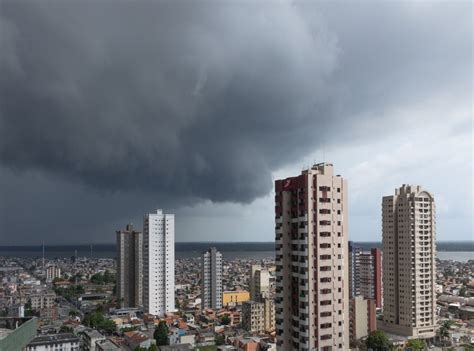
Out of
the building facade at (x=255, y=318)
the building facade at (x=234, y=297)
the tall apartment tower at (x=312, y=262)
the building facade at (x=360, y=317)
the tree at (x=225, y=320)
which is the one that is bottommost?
the building facade at (x=234, y=297)

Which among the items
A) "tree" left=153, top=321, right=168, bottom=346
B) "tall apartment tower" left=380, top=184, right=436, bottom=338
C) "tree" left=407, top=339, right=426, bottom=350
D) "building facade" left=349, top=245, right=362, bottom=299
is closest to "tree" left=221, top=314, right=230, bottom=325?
"tree" left=153, top=321, right=168, bottom=346

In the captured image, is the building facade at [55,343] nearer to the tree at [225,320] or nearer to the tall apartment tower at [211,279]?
the tree at [225,320]

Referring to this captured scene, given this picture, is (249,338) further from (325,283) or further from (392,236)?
(325,283)

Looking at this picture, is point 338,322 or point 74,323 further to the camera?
point 74,323

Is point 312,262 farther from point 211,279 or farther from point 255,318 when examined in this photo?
point 211,279

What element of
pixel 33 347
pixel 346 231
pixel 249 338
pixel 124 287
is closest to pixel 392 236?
pixel 249 338

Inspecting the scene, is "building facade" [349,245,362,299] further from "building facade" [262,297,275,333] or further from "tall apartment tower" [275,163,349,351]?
"tall apartment tower" [275,163,349,351]

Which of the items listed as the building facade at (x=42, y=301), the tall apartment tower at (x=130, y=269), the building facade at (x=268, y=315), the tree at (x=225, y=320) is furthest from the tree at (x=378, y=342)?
the building facade at (x=42, y=301)
